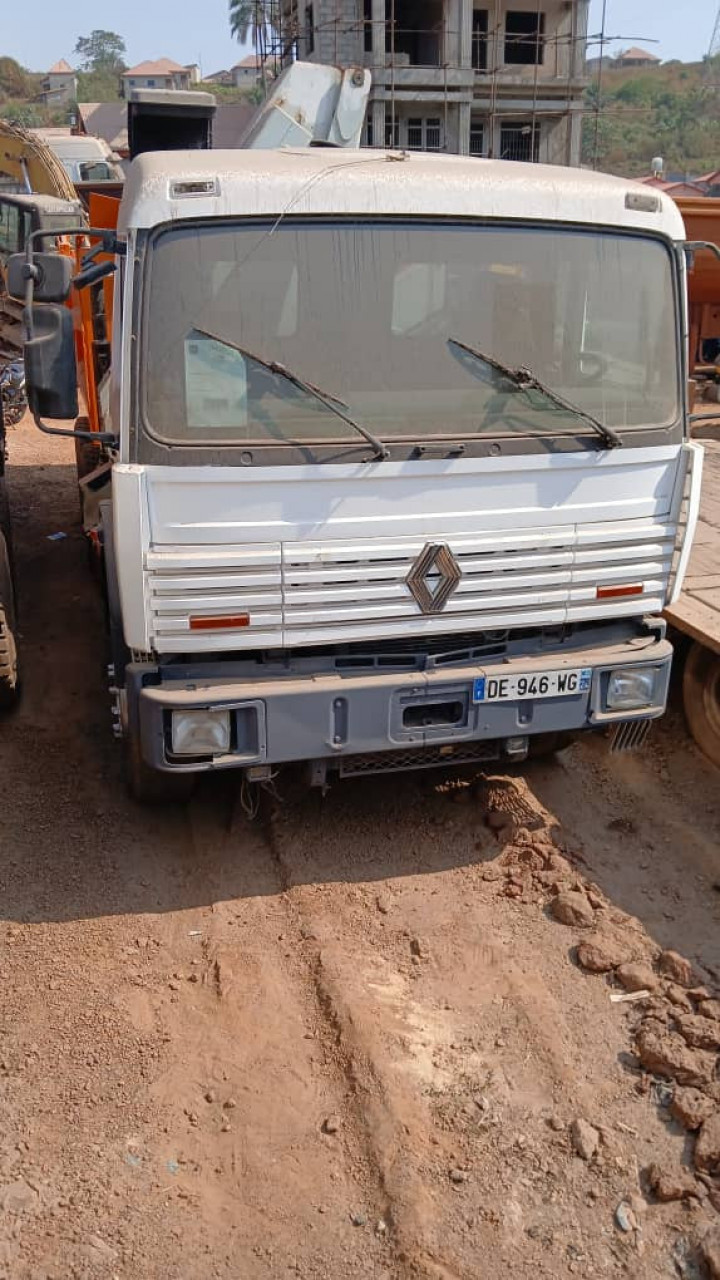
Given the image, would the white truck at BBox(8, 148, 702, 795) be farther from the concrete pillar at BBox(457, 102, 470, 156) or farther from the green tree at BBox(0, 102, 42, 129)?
the green tree at BBox(0, 102, 42, 129)

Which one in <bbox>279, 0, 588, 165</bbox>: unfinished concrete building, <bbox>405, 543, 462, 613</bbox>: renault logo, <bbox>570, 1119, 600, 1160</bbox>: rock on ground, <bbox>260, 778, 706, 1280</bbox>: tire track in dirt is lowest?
<bbox>260, 778, 706, 1280</bbox>: tire track in dirt

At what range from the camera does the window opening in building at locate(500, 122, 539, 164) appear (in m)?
34.6

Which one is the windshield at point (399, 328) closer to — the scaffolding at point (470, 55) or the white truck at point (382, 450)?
the white truck at point (382, 450)

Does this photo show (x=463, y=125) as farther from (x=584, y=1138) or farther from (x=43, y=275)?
(x=584, y=1138)

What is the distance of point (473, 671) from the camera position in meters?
4.05

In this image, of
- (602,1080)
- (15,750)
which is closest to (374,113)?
(15,750)

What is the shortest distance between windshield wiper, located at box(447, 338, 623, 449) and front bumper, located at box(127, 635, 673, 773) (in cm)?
87

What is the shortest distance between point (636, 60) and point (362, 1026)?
115m

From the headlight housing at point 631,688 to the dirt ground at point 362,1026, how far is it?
2.35 feet

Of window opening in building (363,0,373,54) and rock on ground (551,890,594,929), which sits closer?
rock on ground (551,890,594,929)

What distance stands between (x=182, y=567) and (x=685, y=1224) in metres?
2.49

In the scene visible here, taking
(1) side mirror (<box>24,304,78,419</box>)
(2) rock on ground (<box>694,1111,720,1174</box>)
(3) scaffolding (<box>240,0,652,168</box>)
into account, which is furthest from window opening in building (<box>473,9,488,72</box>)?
(2) rock on ground (<box>694,1111,720,1174</box>)

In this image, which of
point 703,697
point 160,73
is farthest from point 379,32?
point 160,73

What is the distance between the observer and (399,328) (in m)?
3.81
